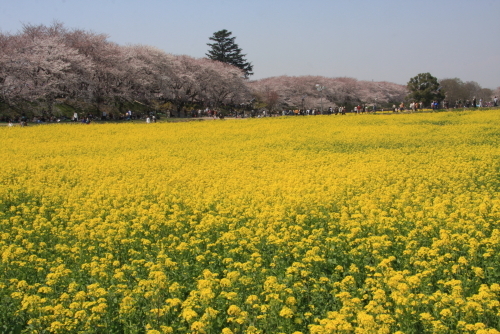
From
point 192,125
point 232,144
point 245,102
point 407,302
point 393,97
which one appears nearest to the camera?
point 407,302

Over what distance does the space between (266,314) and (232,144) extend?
20.1 metres

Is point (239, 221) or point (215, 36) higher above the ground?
point (215, 36)

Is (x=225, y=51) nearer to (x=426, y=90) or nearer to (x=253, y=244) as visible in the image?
(x=426, y=90)

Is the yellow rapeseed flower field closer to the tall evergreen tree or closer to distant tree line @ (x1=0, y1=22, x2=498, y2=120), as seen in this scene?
distant tree line @ (x1=0, y1=22, x2=498, y2=120)

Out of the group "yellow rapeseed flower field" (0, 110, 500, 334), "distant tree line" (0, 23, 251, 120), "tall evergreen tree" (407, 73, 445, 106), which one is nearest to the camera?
"yellow rapeseed flower field" (0, 110, 500, 334)

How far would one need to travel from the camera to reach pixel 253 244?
8.19m

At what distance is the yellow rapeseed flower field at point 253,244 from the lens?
5.76 meters

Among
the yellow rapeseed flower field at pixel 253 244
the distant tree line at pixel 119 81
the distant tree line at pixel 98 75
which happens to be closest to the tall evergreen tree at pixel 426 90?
the distant tree line at pixel 119 81

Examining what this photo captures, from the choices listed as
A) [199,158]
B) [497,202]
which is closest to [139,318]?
[497,202]

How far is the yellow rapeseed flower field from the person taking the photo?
5.76 m

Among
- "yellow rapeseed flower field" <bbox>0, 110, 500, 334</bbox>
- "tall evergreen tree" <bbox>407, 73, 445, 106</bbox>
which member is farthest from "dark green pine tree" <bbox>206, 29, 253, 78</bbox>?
"yellow rapeseed flower field" <bbox>0, 110, 500, 334</bbox>

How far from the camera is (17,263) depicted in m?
7.73

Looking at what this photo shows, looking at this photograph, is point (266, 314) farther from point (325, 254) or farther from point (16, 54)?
point (16, 54)

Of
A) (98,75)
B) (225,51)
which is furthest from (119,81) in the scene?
(225,51)
